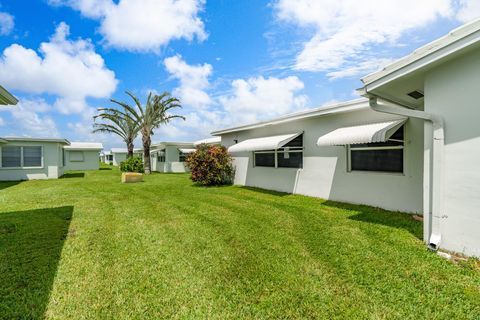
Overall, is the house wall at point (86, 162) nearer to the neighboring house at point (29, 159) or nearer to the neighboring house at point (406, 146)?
the neighboring house at point (29, 159)

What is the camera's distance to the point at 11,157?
24.0m

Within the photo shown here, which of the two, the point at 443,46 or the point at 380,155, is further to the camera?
the point at 380,155

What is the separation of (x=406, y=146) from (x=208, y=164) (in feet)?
42.3

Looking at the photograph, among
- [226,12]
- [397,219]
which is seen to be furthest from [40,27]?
[397,219]

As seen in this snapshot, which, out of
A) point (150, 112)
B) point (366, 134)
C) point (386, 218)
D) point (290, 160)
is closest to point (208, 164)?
point (290, 160)

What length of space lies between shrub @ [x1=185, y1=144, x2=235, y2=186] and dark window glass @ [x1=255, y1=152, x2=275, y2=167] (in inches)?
115

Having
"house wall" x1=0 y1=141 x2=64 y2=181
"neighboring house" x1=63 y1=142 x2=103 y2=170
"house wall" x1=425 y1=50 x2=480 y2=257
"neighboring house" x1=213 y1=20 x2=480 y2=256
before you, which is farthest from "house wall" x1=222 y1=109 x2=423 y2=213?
"neighboring house" x1=63 y1=142 x2=103 y2=170

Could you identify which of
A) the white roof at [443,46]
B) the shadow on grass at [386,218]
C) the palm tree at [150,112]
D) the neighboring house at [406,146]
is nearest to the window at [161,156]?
the palm tree at [150,112]

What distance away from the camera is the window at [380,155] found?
9.38m

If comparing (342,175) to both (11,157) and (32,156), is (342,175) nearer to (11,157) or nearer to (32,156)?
(32,156)

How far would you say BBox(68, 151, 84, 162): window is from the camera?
41.5 meters

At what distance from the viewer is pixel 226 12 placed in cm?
1377

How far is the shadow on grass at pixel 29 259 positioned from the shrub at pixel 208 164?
9669mm

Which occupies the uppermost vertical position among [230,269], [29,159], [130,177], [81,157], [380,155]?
[81,157]
